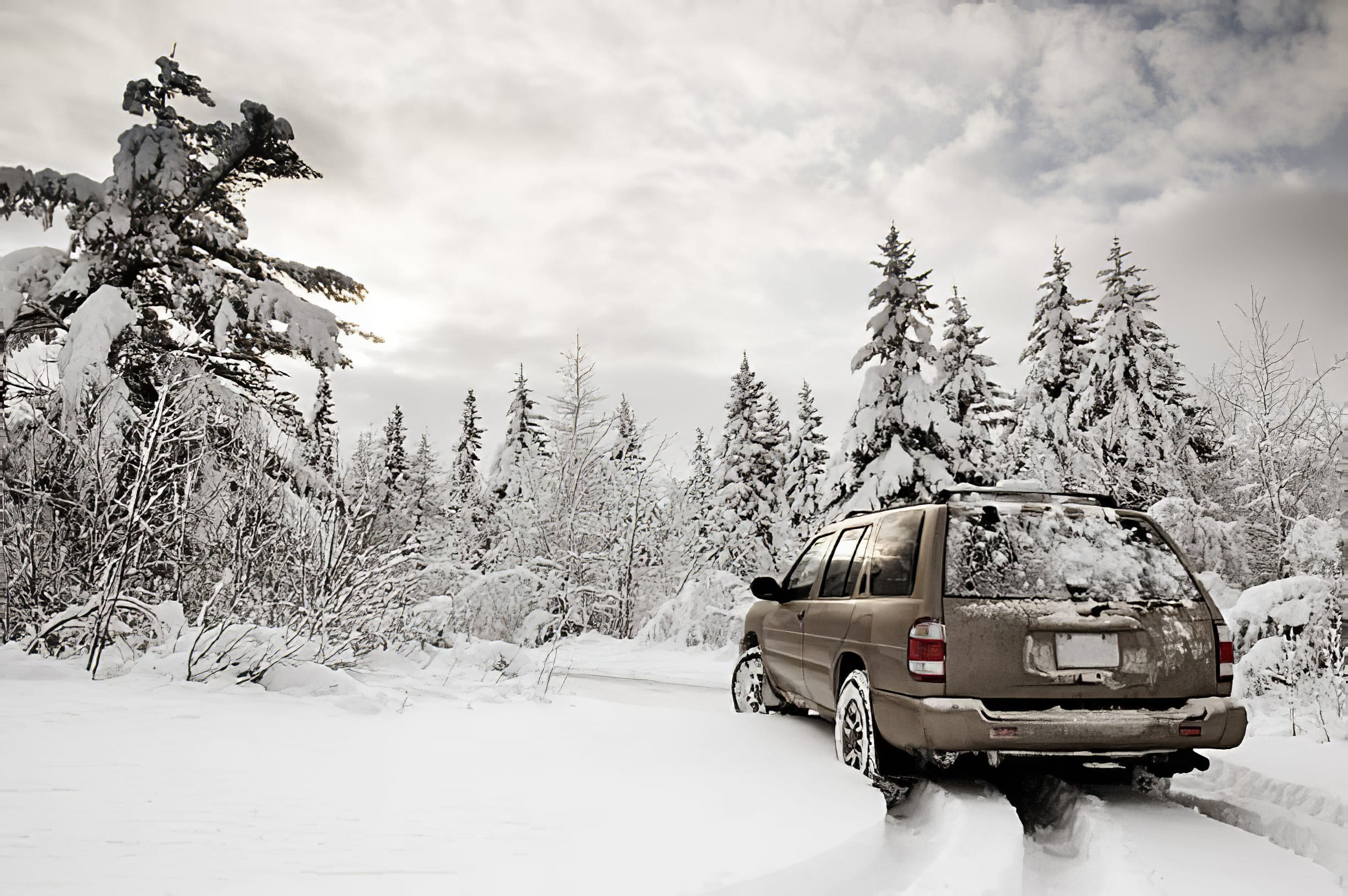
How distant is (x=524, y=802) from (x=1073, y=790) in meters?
3.20

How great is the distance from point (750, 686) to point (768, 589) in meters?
1.24

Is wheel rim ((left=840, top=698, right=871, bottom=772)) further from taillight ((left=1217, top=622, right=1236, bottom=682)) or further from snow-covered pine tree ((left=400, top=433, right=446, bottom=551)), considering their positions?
snow-covered pine tree ((left=400, top=433, right=446, bottom=551))

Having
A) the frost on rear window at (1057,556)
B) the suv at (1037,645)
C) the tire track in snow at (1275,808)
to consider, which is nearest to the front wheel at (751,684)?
Result: the suv at (1037,645)

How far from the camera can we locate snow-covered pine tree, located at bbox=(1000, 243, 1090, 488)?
25.6m

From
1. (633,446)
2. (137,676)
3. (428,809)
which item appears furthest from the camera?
(633,446)

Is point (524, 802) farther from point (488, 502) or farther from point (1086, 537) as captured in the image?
point (488, 502)

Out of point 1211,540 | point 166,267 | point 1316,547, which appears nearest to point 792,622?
point 1316,547

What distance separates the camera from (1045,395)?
2681 cm

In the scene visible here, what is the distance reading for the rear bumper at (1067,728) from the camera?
428 centimetres

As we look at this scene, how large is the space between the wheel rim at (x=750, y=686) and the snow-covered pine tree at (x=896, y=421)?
9.68 meters

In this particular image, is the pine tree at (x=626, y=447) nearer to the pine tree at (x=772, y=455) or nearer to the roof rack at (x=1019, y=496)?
the pine tree at (x=772, y=455)

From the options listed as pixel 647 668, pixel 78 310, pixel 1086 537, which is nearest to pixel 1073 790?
pixel 1086 537

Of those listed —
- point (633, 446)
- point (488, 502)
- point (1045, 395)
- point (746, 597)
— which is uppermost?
point (1045, 395)

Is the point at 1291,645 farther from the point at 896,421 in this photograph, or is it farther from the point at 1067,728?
the point at 896,421
